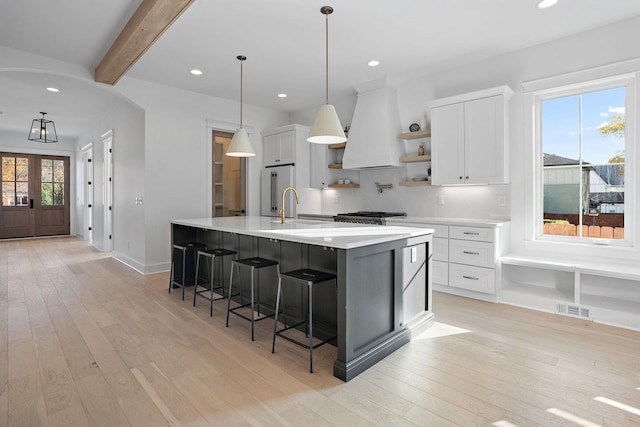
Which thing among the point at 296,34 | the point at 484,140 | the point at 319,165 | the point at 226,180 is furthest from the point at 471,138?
the point at 226,180

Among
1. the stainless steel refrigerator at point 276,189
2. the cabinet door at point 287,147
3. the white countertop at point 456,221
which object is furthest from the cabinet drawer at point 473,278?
the cabinet door at point 287,147

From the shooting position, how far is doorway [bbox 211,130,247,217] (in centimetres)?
585

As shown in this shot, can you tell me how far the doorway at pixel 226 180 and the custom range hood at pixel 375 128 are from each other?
2.18 meters

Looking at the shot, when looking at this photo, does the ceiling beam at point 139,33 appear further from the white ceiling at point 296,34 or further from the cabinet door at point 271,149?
the cabinet door at point 271,149

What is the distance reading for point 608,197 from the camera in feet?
11.4

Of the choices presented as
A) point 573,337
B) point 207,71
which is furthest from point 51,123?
point 573,337

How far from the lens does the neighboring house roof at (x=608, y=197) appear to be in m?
3.41

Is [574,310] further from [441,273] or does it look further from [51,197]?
[51,197]

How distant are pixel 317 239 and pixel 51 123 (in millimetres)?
8540

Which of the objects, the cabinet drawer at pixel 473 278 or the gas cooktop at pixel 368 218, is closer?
the cabinet drawer at pixel 473 278

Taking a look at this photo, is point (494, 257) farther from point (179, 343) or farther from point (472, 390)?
point (179, 343)

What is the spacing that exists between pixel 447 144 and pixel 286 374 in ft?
10.8

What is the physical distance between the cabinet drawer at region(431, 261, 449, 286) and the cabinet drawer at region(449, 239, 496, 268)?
122 mm

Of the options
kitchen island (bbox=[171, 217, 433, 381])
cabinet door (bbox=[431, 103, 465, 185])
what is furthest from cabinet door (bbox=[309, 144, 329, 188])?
kitchen island (bbox=[171, 217, 433, 381])
